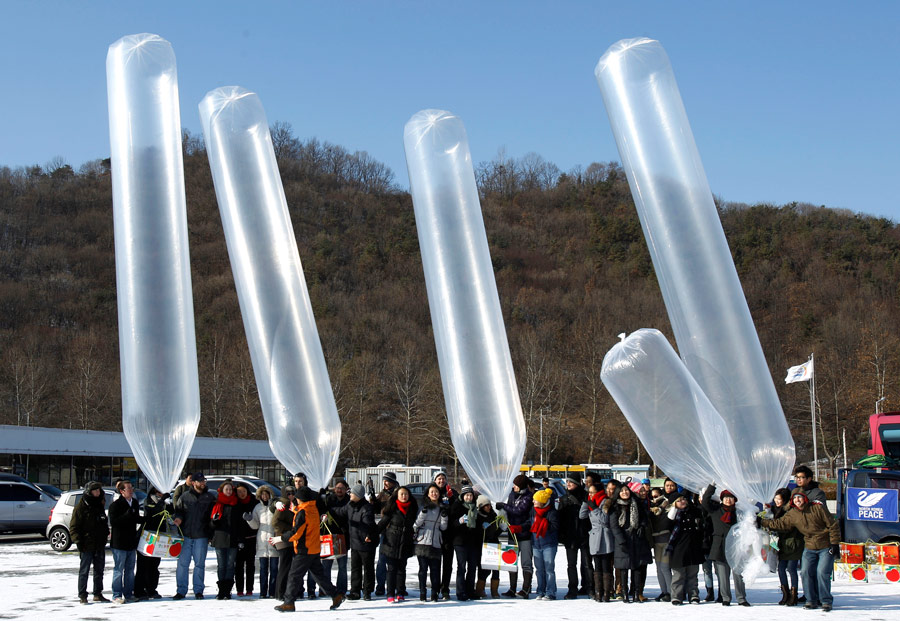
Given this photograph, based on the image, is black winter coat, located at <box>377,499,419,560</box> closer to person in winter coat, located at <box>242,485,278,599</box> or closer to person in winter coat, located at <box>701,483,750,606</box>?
person in winter coat, located at <box>242,485,278,599</box>

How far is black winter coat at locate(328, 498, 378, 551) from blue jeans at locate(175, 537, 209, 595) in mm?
1682

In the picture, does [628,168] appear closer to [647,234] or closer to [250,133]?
[647,234]

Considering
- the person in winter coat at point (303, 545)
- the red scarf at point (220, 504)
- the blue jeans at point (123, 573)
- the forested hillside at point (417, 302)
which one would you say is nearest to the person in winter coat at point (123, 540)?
the blue jeans at point (123, 573)

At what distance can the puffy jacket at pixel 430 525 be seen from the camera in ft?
38.9

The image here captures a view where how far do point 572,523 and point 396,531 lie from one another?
7.70 ft

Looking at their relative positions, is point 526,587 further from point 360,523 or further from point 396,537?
point 360,523

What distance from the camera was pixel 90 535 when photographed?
11523 millimetres

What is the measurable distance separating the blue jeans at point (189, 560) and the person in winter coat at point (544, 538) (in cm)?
418

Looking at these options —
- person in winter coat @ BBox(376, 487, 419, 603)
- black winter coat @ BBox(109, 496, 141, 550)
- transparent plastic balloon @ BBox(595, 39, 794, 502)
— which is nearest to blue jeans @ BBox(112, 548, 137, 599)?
black winter coat @ BBox(109, 496, 141, 550)

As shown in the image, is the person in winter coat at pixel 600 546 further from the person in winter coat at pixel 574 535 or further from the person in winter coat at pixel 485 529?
the person in winter coat at pixel 485 529

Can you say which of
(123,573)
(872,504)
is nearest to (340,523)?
(123,573)

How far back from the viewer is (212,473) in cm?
4041

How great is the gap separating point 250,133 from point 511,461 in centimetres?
626

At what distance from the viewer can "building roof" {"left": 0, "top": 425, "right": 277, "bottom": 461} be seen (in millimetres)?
29953
